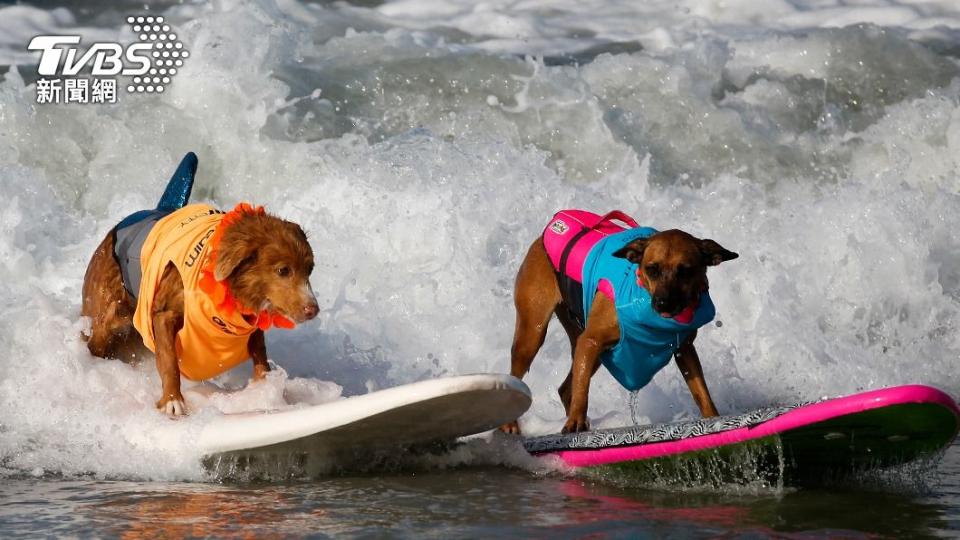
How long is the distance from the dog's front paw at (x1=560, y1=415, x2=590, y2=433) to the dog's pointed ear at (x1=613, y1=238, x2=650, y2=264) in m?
0.90

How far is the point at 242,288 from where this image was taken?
6.38 m

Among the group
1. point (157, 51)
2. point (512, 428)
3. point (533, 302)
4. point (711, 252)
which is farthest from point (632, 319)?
point (157, 51)

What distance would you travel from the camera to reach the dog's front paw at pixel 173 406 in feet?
21.4

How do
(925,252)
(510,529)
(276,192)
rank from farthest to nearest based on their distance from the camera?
(276,192), (925,252), (510,529)

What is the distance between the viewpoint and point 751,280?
9656 mm

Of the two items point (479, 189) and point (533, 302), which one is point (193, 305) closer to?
point (533, 302)

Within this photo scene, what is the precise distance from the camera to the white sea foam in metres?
8.05

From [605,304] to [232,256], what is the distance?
1.80 m

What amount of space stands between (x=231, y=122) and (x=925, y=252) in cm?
645

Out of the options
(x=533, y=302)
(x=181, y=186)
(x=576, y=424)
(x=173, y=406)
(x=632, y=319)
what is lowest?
(x=576, y=424)

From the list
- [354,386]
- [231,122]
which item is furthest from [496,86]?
[354,386]

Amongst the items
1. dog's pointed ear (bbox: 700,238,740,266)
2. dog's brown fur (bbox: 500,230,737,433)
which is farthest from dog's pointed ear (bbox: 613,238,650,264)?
dog's pointed ear (bbox: 700,238,740,266)

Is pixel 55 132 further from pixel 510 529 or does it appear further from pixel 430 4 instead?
pixel 510 529

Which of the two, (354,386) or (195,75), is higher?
(195,75)
